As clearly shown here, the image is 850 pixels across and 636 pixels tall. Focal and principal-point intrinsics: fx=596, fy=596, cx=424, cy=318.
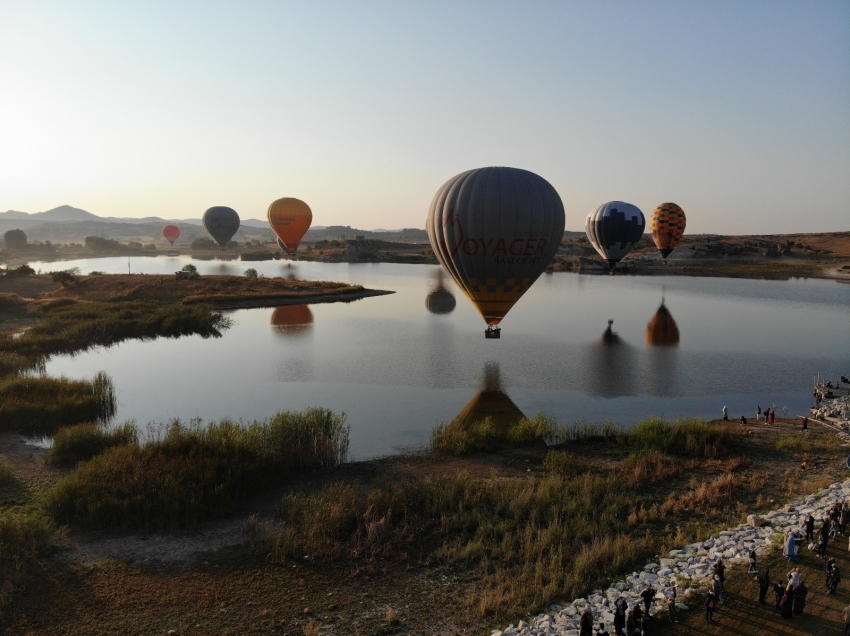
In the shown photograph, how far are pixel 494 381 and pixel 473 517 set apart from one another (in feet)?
40.3

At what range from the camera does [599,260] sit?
91.1 metres

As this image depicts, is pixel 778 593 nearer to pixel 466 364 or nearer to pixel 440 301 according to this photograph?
pixel 466 364

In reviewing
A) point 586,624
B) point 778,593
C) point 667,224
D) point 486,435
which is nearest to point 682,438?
point 486,435

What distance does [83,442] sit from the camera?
52.9 ft

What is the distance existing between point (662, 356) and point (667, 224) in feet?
133

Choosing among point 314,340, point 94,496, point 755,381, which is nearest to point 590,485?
point 94,496

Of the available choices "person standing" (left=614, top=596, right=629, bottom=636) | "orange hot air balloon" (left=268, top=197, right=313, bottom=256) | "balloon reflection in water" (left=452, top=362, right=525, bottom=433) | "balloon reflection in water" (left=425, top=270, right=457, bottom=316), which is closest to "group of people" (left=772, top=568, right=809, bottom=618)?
"person standing" (left=614, top=596, right=629, bottom=636)

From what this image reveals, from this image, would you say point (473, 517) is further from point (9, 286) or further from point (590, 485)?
point (9, 286)

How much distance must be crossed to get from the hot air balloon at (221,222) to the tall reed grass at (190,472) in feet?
261

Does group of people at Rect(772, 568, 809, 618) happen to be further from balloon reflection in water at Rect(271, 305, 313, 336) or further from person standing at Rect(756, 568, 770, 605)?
balloon reflection in water at Rect(271, 305, 313, 336)

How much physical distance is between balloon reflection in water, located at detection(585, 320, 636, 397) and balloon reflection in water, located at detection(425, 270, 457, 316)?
46.6 ft

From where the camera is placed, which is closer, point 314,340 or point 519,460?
point 519,460

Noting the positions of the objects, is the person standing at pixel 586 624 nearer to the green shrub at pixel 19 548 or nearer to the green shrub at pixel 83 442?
the green shrub at pixel 19 548

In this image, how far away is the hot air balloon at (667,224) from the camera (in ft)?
215
